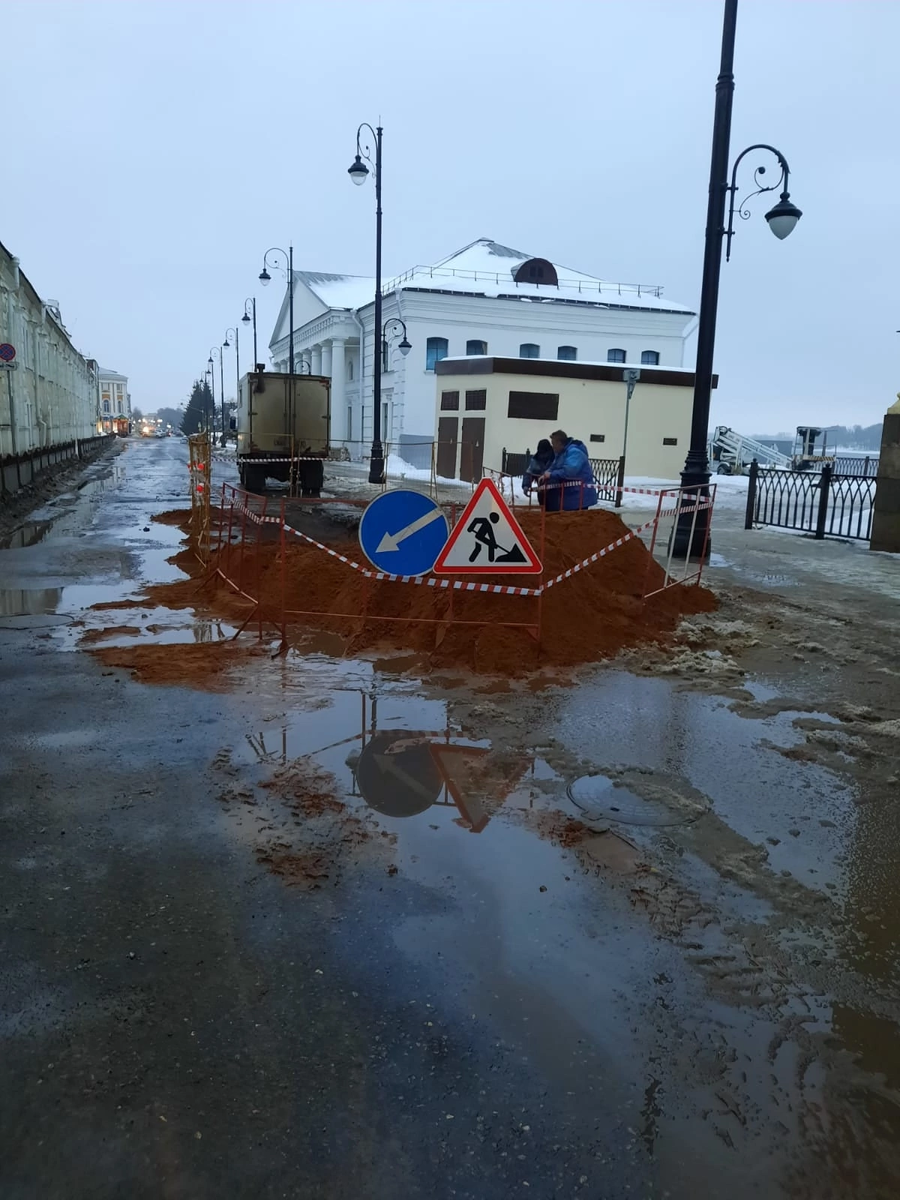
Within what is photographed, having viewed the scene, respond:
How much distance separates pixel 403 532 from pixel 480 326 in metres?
43.2

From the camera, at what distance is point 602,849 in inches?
178

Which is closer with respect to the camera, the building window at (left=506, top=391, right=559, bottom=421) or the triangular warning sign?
the triangular warning sign

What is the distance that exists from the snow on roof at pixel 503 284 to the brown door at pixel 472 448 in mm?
17662

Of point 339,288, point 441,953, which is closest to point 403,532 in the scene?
point 441,953

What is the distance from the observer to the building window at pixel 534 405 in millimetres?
31125

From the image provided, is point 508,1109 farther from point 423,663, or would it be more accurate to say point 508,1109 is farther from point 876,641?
point 876,641

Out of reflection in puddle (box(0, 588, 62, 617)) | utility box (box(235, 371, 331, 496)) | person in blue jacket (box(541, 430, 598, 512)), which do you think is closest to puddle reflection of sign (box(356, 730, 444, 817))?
reflection in puddle (box(0, 588, 62, 617))

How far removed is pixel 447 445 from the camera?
34.3 metres

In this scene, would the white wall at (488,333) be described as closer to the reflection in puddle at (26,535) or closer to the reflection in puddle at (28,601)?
the reflection in puddle at (26,535)

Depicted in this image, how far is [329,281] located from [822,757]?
73351 mm

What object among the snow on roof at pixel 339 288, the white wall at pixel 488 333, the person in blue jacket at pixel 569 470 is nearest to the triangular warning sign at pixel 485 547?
the person in blue jacket at pixel 569 470

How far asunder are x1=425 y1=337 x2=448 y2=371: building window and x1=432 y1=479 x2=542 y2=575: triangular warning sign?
4134 centimetres

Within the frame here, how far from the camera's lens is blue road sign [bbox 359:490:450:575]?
26.6 ft

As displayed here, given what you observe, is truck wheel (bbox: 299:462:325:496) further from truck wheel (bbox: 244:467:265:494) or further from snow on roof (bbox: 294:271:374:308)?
snow on roof (bbox: 294:271:374:308)
